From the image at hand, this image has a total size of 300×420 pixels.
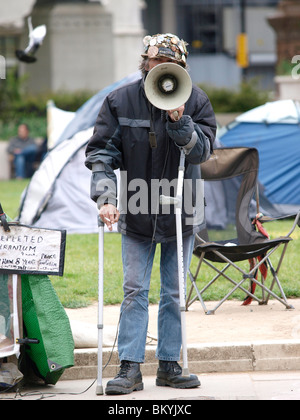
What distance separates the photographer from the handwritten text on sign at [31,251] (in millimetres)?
5852

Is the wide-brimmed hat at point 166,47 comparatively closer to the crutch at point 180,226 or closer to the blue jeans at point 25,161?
the crutch at point 180,226

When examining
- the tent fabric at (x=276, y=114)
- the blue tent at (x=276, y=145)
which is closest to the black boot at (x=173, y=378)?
the blue tent at (x=276, y=145)

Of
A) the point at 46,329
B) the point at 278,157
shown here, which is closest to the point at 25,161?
the point at 278,157

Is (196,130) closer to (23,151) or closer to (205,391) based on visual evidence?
(205,391)

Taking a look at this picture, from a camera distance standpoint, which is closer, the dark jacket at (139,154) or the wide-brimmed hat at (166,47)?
the wide-brimmed hat at (166,47)

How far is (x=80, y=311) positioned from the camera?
25.5 ft

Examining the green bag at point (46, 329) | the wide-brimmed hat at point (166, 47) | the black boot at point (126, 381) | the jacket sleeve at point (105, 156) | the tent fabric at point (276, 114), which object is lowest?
the black boot at point (126, 381)

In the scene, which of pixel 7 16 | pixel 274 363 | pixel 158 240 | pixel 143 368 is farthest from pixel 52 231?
pixel 7 16

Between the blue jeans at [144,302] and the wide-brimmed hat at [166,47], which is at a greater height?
the wide-brimmed hat at [166,47]

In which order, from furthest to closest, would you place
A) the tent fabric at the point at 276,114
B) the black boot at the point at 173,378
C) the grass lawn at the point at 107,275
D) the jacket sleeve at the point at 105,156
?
1. the tent fabric at the point at 276,114
2. the grass lawn at the point at 107,275
3. the black boot at the point at 173,378
4. the jacket sleeve at the point at 105,156

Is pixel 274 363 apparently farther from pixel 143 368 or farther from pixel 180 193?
pixel 180 193

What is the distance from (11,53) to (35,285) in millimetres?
27041

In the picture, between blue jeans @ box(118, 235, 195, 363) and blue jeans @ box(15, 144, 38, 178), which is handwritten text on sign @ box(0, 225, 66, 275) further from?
blue jeans @ box(15, 144, 38, 178)

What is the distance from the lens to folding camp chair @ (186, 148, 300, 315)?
7.66 meters
